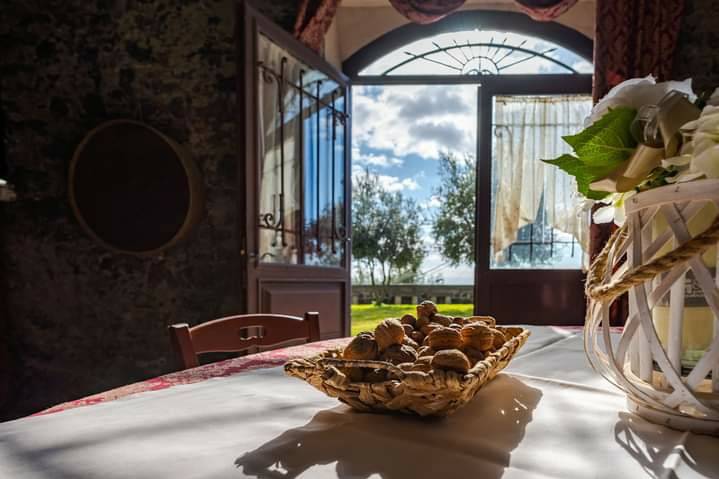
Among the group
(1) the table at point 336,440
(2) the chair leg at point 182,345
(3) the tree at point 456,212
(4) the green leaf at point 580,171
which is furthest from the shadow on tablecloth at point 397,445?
(3) the tree at point 456,212

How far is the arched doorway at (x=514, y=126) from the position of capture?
3012 millimetres

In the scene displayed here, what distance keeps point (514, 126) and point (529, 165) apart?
303mm

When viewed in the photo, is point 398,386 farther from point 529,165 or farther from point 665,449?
point 529,165

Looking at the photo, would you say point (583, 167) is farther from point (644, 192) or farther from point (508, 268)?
point (508, 268)

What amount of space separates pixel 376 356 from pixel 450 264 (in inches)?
368

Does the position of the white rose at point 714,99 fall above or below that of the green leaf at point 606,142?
above

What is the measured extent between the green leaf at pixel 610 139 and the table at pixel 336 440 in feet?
0.99

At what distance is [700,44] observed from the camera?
2549 mm

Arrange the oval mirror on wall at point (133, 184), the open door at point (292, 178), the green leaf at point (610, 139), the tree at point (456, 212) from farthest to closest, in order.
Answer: the tree at point (456, 212) < the oval mirror on wall at point (133, 184) < the open door at point (292, 178) < the green leaf at point (610, 139)

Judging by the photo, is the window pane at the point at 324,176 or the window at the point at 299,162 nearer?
the window at the point at 299,162

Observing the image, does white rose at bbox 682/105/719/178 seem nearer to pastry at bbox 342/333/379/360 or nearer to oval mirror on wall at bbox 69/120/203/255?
pastry at bbox 342/333/379/360

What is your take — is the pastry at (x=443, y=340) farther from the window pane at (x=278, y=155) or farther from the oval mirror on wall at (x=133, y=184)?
the oval mirror on wall at (x=133, y=184)

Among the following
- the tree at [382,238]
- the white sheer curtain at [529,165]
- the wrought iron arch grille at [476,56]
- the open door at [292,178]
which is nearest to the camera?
the open door at [292,178]

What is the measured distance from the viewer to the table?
1.34 feet
